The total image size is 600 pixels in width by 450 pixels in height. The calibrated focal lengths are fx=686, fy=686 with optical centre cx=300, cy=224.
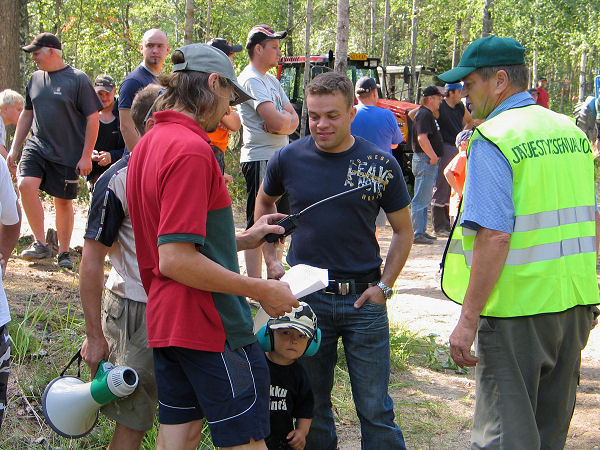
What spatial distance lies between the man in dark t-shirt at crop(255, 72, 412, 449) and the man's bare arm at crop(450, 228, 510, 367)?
0.59 m

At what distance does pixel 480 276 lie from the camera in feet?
9.05

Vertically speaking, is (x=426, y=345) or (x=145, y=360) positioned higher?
(x=145, y=360)

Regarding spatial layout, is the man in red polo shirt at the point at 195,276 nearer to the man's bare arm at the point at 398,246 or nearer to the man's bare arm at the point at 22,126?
the man's bare arm at the point at 398,246

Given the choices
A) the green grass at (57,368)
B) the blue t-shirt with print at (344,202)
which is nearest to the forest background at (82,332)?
the green grass at (57,368)

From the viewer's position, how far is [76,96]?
695 centimetres

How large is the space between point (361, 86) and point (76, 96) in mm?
3185

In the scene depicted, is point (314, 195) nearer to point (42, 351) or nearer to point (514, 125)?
point (514, 125)

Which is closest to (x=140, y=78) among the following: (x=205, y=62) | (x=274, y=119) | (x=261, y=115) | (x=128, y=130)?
(x=128, y=130)

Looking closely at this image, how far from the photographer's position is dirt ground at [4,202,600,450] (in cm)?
441

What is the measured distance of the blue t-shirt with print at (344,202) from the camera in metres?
3.33

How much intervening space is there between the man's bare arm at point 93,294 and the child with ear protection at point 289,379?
0.76 metres

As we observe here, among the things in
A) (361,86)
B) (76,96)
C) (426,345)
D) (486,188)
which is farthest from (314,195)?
(361,86)

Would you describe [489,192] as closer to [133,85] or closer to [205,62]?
[205,62]

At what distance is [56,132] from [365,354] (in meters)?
4.84
